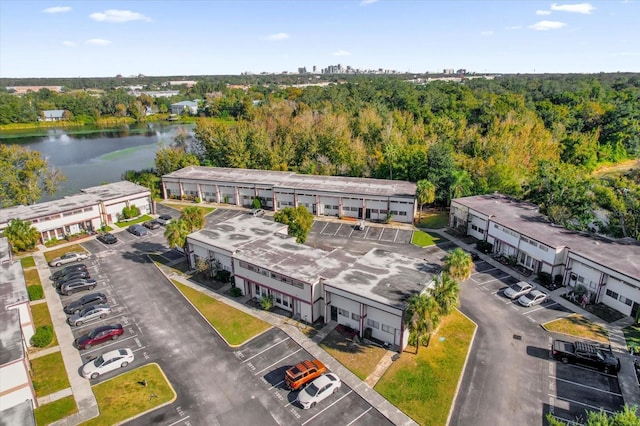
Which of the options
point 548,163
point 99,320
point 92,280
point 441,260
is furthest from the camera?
point 548,163

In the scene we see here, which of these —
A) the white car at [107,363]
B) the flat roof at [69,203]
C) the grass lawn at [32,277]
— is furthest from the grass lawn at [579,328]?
the flat roof at [69,203]

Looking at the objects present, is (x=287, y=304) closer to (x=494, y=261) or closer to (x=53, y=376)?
(x=53, y=376)

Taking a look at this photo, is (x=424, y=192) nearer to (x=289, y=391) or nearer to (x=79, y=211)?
(x=289, y=391)

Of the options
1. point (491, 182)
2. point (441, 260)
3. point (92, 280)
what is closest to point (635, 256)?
point (441, 260)

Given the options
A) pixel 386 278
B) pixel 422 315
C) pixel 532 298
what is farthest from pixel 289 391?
pixel 532 298

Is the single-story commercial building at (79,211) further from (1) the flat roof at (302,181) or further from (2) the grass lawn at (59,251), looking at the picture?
(1) the flat roof at (302,181)

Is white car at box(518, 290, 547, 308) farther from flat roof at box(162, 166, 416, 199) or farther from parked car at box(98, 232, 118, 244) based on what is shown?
parked car at box(98, 232, 118, 244)
